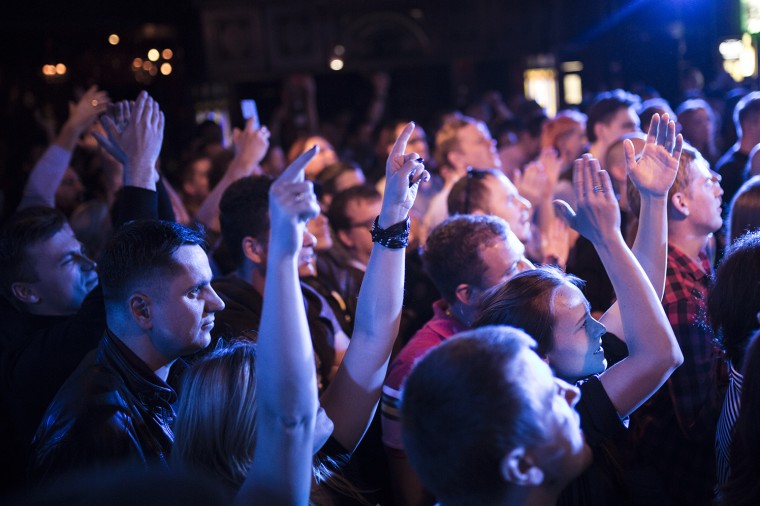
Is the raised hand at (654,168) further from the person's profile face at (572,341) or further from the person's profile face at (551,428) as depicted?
the person's profile face at (551,428)

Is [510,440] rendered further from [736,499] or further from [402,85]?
[402,85]

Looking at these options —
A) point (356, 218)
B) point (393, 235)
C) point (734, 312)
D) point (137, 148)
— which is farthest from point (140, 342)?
point (356, 218)

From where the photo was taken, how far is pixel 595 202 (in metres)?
2.00

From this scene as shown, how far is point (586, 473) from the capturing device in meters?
1.82

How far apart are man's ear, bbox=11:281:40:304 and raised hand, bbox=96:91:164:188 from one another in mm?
501

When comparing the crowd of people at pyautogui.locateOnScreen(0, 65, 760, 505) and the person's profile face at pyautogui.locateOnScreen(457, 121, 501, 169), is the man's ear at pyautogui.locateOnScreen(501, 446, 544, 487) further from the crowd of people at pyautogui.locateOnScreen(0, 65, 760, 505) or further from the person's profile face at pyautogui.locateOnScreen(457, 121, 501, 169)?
the person's profile face at pyautogui.locateOnScreen(457, 121, 501, 169)

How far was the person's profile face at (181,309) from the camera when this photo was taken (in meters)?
1.94

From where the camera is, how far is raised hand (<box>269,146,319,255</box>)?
1.38 meters

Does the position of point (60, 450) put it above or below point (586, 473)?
above

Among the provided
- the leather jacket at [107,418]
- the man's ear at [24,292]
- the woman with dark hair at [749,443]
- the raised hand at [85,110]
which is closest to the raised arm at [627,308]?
the woman with dark hair at [749,443]

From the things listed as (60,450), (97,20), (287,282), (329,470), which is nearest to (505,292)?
(329,470)

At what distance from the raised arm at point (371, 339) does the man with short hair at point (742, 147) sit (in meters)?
3.21

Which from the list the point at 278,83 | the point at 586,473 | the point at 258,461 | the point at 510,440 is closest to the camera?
the point at 510,440

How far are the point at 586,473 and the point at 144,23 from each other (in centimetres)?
1078
